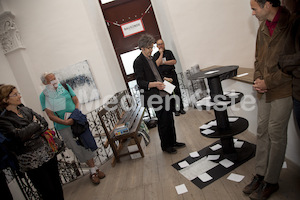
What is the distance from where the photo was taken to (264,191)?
178 centimetres

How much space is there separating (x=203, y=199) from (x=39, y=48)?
5.19 metres

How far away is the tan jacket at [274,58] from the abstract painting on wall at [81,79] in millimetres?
4424

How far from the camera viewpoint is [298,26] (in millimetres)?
1323

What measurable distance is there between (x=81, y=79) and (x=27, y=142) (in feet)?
→ 11.5

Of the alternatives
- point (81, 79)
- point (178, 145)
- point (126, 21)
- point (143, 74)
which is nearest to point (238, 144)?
point (178, 145)

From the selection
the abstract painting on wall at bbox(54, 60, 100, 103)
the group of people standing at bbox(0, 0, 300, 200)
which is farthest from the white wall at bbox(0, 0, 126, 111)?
the group of people standing at bbox(0, 0, 300, 200)

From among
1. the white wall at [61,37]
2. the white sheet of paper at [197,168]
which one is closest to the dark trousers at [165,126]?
the white sheet of paper at [197,168]

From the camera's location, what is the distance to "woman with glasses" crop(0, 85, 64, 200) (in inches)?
75.8

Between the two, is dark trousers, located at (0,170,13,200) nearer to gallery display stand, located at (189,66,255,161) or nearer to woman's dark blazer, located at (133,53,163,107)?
woman's dark blazer, located at (133,53,163,107)

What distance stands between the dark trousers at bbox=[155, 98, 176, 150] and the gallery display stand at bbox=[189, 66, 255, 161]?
1.99 feet

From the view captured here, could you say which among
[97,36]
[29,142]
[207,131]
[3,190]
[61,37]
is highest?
[61,37]

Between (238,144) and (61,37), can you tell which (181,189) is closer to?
(238,144)

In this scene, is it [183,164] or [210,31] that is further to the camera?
[210,31]

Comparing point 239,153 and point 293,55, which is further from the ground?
point 293,55
